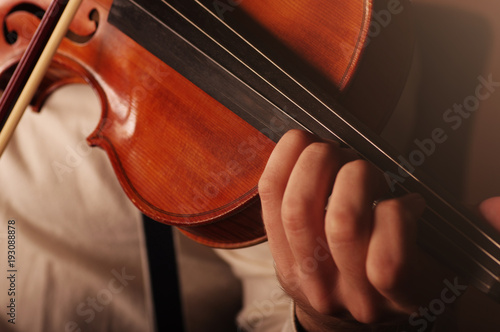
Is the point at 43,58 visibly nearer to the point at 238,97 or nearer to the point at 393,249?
the point at 238,97

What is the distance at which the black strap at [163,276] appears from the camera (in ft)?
2.98

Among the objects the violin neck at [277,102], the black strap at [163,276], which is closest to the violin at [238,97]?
the violin neck at [277,102]

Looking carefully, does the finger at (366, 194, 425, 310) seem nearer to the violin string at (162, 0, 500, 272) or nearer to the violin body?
the violin string at (162, 0, 500, 272)

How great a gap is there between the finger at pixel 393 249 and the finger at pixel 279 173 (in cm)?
10

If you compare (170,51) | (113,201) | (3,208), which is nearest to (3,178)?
(3,208)

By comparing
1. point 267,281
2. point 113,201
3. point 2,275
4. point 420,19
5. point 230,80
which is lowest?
point 2,275

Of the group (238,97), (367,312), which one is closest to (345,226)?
(367,312)

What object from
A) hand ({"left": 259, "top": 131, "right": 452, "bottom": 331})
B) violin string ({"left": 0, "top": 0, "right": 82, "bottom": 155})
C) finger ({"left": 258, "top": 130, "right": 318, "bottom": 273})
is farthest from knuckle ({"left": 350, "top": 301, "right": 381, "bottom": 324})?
violin string ({"left": 0, "top": 0, "right": 82, "bottom": 155})

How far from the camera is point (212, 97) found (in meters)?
0.51

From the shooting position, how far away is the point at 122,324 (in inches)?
34.0

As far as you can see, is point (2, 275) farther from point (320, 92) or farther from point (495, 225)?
point (495, 225)

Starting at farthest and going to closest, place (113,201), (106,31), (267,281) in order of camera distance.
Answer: (113,201) < (267,281) < (106,31)

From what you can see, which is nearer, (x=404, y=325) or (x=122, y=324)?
(x=404, y=325)

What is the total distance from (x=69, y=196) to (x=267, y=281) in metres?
0.53
